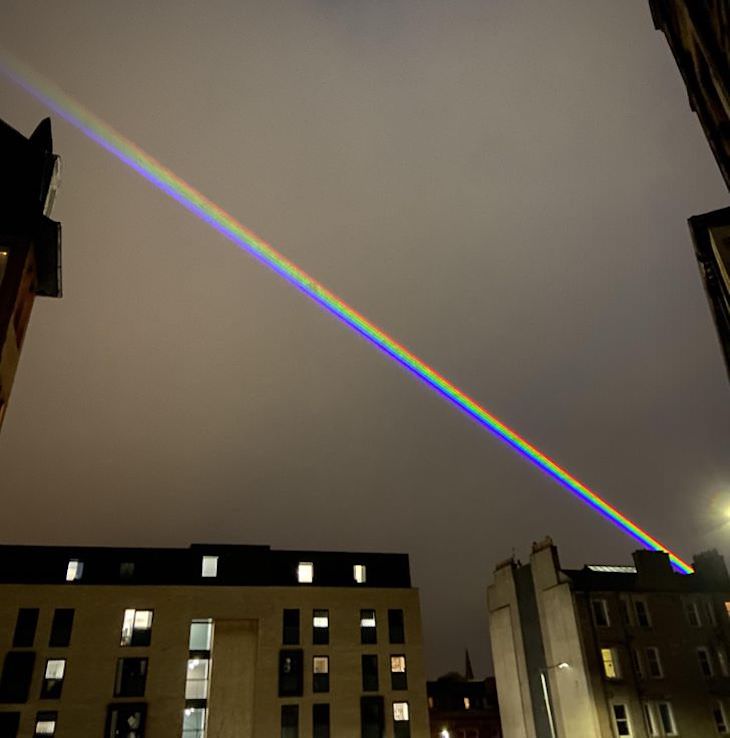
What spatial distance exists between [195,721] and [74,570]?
567 inches

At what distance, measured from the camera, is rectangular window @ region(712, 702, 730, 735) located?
46.5m

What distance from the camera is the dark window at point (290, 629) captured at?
168ft

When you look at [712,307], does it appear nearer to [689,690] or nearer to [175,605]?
[689,690]

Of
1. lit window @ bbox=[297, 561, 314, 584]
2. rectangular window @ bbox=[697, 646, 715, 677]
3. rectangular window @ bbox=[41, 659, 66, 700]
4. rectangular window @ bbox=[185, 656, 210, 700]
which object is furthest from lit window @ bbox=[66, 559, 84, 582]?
rectangular window @ bbox=[697, 646, 715, 677]

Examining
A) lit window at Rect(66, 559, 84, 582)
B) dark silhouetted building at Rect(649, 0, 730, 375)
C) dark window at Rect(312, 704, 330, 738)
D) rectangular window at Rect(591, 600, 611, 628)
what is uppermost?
dark silhouetted building at Rect(649, 0, 730, 375)

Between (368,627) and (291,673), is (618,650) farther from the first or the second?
(291,673)

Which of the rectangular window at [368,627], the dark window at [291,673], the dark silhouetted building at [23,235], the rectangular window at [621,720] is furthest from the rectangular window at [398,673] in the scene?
the dark silhouetted building at [23,235]

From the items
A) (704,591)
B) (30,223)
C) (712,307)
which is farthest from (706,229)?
(704,591)

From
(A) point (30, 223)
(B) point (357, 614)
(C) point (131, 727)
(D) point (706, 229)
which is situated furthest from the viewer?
(B) point (357, 614)

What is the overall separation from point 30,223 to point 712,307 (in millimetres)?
33673

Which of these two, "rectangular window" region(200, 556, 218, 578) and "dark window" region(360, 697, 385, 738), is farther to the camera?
"rectangular window" region(200, 556, 218, 578)

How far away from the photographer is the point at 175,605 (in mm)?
50156

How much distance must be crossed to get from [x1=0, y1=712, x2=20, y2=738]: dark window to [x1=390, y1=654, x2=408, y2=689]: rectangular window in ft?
87.0

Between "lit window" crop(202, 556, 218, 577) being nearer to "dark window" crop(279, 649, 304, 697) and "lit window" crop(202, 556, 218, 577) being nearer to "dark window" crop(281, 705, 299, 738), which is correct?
"dark window" crop(279, 649, 304, 697)
